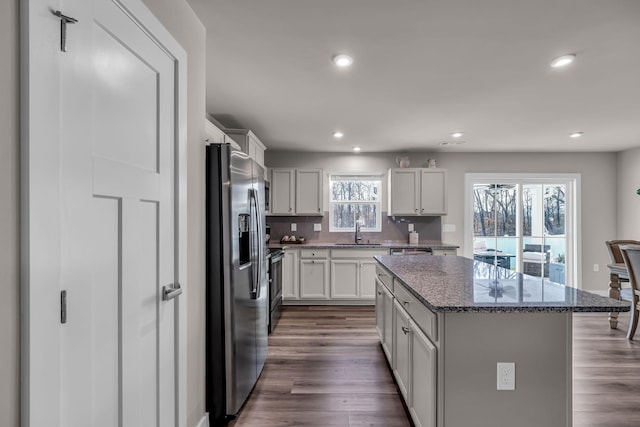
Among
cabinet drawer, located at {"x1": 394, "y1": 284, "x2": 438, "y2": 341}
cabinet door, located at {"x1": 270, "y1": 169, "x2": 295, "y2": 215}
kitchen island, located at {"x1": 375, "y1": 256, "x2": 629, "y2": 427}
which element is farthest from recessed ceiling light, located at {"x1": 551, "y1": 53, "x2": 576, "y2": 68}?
cabinet door, located at {"x1": 270, "y1": 169, "x2": 295, "y2": 215}

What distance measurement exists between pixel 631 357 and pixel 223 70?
14.1 ft

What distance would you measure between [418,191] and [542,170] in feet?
7.41

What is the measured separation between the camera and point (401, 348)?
87.4 inches

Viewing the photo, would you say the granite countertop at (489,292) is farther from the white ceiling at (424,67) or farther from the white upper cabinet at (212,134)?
the white upper cabinet at (212,134)

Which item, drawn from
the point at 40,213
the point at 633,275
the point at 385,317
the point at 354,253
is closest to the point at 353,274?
the point at 354,253

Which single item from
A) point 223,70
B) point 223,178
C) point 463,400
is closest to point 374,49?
point 223,70

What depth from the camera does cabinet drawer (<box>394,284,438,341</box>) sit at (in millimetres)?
1562

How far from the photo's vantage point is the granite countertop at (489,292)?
56.2 inches

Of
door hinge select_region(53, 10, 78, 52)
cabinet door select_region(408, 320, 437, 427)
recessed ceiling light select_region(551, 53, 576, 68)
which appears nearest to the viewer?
door hinge select_region(53, 10, 78, 52)

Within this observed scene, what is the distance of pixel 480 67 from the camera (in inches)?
97.4

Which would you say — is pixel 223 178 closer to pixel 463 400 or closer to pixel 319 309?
pixel 463 400

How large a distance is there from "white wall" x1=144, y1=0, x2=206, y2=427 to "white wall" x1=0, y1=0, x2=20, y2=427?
3.12ft

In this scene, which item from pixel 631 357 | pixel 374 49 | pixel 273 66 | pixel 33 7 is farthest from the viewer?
pixel 631 357

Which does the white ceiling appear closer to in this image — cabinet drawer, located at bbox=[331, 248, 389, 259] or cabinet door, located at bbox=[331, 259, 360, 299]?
cabinet drawer, located at bbox=[331, 248, 389, 259]
